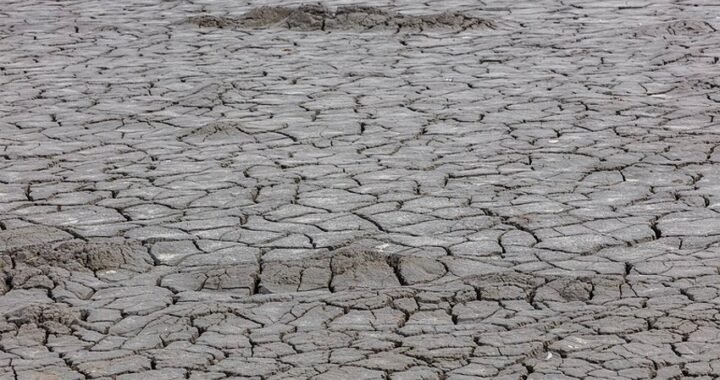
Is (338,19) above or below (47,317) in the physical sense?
below

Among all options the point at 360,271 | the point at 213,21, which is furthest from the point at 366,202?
the point at 213,21

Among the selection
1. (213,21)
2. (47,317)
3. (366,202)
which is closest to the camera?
(47,317)

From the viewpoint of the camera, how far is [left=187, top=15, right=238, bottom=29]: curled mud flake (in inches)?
512

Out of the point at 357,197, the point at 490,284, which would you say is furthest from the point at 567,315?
the point at 357,197

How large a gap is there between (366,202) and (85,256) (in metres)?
1.64

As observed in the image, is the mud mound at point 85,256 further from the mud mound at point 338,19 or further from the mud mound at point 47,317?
the mud mound at point 338,19

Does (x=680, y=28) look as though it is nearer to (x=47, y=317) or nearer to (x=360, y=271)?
(x=360, y=271)

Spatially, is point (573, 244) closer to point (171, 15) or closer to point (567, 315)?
point (567, 315)

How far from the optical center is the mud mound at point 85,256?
625 centimetres

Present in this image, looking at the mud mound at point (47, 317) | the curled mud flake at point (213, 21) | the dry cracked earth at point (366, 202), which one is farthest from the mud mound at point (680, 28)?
the mud mound at point (47, 317)

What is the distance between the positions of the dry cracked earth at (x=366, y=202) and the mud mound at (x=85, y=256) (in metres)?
0.01

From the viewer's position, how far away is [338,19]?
12.8 m

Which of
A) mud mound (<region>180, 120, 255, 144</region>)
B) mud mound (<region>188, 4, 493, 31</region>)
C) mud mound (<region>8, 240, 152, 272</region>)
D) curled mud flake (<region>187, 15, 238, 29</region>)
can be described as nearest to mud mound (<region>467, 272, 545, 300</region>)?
mud mound (<region>8, 240, 152, 272</region>)

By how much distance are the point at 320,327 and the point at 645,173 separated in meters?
2.92
